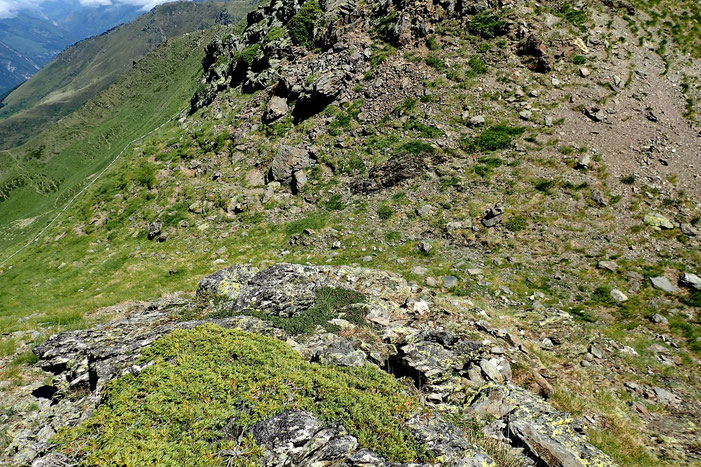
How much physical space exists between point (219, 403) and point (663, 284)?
77.6 feet

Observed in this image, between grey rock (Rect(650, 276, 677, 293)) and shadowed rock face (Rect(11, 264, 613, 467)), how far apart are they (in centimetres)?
1088

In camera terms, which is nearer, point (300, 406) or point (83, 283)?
point (300, 406)

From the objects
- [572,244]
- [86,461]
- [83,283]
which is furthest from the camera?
[83,283]

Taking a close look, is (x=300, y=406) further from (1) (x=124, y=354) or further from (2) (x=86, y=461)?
(1) (x=124, y=354)

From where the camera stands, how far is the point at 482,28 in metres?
34.6

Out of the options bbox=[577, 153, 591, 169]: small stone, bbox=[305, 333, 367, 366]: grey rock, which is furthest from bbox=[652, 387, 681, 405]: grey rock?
bbox=[577, 153, 591, 169]: small stone

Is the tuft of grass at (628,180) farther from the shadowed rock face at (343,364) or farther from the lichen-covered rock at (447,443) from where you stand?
the lichen-covered rock at (447,443)

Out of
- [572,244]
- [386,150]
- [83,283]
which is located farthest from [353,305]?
[83,283]

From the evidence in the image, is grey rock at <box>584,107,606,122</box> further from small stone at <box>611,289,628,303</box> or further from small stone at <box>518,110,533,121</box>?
small stone at <box>611,289,628,303</box>

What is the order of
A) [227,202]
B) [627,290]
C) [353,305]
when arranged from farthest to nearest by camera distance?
1. [227,202]
2. [627,290]
3. [353,305]

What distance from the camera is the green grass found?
23.6ft

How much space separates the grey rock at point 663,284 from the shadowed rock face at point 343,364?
1088 centimetres


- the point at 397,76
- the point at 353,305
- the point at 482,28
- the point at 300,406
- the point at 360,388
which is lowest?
the point at 353,305

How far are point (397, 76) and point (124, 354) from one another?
35.1m
